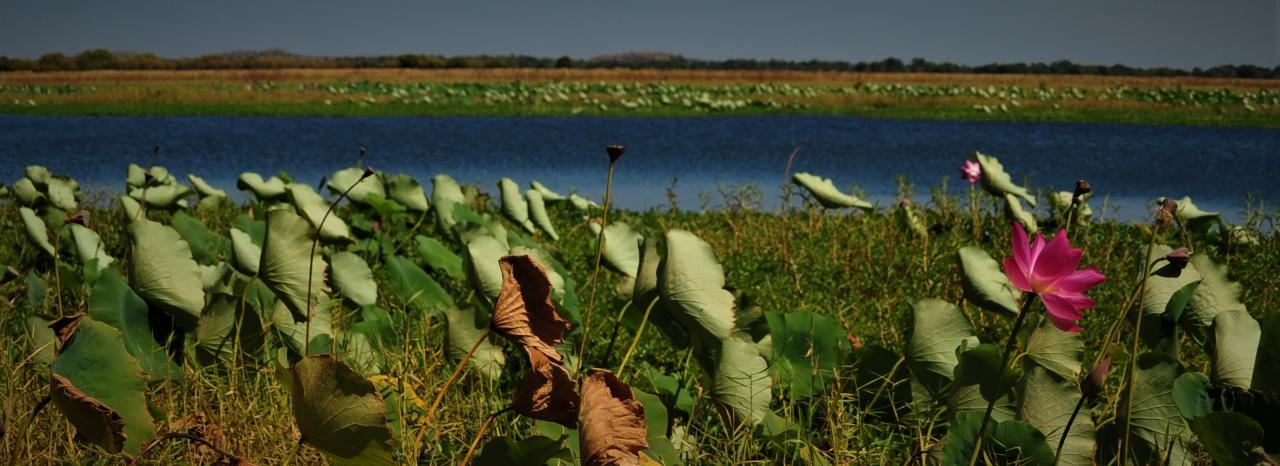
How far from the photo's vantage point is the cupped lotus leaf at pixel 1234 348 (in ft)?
4.38

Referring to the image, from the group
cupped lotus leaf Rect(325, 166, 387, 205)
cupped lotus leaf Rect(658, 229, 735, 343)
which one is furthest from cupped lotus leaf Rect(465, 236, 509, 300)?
cupped lotus leaf Rect(325, 166, 387, 205)

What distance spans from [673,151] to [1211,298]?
35.3 feet

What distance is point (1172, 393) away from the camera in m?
1.25

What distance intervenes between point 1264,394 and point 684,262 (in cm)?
76

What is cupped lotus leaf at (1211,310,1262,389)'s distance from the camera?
52.6 inches

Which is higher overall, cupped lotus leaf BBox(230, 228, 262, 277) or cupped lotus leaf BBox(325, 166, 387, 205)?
cupped lotus leaf BBox(230, 228, 262, 277)

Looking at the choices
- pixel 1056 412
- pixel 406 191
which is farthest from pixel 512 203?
pixel 1056 412

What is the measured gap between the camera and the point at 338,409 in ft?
3.25

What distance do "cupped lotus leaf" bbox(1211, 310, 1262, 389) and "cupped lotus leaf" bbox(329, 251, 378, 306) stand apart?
162cm

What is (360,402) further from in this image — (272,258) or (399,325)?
(399,325)

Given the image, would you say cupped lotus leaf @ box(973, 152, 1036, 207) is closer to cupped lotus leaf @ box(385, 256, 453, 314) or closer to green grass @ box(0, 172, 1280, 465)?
green grass @ box(0, 172, 1280, 465)

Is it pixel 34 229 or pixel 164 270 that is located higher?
pixel 164 270

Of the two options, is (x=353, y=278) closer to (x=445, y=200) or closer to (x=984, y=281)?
(x=445, y=200)

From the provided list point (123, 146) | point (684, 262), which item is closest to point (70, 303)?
point (684, 262)
